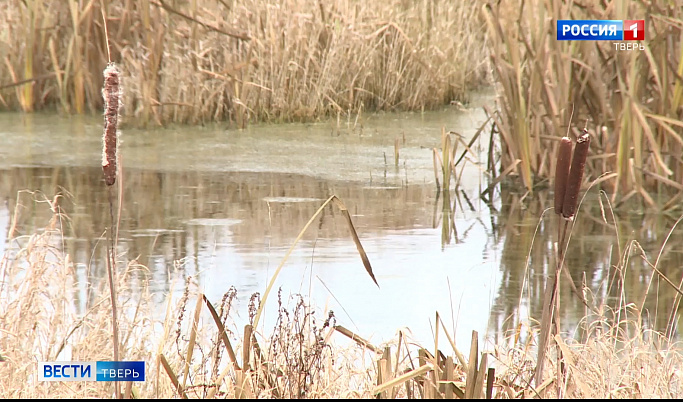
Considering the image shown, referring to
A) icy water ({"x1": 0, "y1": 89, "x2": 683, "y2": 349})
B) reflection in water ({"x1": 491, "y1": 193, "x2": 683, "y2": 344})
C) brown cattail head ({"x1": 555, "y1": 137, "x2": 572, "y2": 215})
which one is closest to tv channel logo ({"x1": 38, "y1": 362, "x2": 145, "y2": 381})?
icy water ({"x1": 0, "y1": 89, "x2": 683, "y2": 349})

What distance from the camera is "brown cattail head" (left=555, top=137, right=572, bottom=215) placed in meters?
2.07

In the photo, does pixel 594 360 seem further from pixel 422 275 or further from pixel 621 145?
pixel 621 145

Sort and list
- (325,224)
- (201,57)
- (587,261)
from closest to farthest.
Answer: (587,261), (325,224), (201,57)

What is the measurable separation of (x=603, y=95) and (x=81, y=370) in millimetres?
3743

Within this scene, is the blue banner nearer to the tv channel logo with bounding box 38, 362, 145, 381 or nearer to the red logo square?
the red logo square

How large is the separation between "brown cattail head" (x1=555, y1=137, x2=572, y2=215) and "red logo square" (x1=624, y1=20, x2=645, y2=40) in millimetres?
3612

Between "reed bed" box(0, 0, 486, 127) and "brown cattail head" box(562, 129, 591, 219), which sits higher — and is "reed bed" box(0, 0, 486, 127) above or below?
above

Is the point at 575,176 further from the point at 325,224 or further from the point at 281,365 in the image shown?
the point at 325,224

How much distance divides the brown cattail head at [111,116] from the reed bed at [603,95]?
151 inches

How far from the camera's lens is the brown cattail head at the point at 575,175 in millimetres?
2064

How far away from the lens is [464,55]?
10.3 meters

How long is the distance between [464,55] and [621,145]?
488 cm

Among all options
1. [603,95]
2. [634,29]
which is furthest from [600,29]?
[603,95]

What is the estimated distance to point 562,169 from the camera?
210 cm
